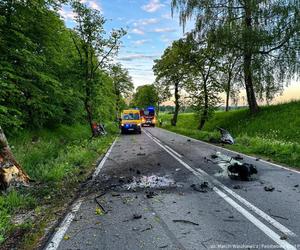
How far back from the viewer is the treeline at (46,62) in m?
15.0

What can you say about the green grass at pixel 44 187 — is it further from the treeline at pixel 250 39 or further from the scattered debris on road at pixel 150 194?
the treeline at pixel 250 39

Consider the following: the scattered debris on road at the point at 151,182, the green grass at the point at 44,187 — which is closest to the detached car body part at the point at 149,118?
the green grass at the point at 44,187

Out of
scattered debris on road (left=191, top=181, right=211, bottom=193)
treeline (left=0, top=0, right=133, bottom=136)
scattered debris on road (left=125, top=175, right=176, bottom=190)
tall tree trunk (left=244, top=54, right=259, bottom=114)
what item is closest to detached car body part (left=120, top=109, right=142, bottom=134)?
treeline (left=0, top=0, right=133, bottom=136)

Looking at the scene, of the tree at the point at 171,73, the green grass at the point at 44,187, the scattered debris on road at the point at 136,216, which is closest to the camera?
the scattered debris on road at the point at 136,216

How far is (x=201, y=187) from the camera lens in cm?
806

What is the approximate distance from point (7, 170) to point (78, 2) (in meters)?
17.6

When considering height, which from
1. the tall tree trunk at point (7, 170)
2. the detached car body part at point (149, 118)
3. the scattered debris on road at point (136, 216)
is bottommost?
the detached car body part at point (149, 118)

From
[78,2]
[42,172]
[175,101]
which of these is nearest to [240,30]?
[78,2]

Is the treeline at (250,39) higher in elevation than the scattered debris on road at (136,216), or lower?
higher

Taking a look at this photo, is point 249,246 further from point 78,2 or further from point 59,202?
point 78,2

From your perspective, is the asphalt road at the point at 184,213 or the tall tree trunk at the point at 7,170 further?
the tall tree trunk at the point at 7,170

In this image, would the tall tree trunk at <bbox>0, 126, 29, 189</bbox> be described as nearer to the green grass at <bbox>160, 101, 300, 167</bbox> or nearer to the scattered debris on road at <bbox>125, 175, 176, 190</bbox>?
the scattered debris on road at <bbox>125, 175, 176, 190</bbox>

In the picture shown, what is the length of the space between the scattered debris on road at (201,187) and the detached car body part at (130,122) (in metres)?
25.3

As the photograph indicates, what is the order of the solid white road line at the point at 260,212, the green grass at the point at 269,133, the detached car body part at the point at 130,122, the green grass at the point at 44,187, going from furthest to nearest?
the detached car body part at the point at 130,122 < the green grass at the point at 269,133 < the green grass at the point at 44,187 < the solid white road line at the point at 260,212
